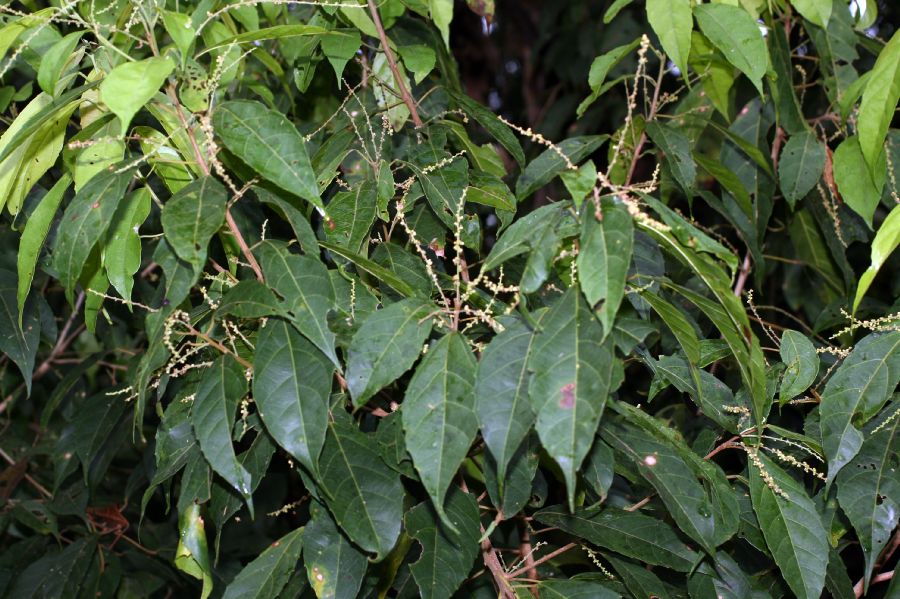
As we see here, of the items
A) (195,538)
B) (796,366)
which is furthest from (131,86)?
(796,366)

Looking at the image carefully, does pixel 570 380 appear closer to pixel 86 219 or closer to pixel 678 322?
pixel 678 322

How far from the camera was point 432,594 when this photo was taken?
38.5 inches

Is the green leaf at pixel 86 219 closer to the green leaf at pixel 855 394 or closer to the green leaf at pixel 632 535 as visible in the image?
the green leaf at pixel 632 535

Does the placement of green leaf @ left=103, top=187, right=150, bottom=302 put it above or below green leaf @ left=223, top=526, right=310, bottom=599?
above

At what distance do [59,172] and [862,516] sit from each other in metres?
1.45

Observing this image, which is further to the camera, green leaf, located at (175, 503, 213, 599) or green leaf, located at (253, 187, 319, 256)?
green leaf, located at (175, 503, 213, 599)

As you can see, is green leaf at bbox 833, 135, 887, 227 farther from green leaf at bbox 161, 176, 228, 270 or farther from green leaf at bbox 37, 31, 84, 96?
green leaf at bbox 37, 31, 84, 96

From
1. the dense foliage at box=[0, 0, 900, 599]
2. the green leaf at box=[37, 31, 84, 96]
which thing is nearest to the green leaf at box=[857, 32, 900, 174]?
the dense foliage at box=[0, 0, 900, 599]

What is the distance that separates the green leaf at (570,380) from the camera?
801 mm

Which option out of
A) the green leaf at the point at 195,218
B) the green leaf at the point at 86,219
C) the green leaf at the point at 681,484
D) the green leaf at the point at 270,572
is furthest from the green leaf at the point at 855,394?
the green leaf at the point at 86,219

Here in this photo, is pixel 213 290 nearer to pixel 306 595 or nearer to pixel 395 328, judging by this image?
pixel 395 328

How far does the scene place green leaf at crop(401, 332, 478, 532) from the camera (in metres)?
0.86

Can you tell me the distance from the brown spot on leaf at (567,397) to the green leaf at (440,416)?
0.10 meters

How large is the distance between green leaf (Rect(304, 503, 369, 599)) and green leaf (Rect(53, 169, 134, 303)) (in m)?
0.37
